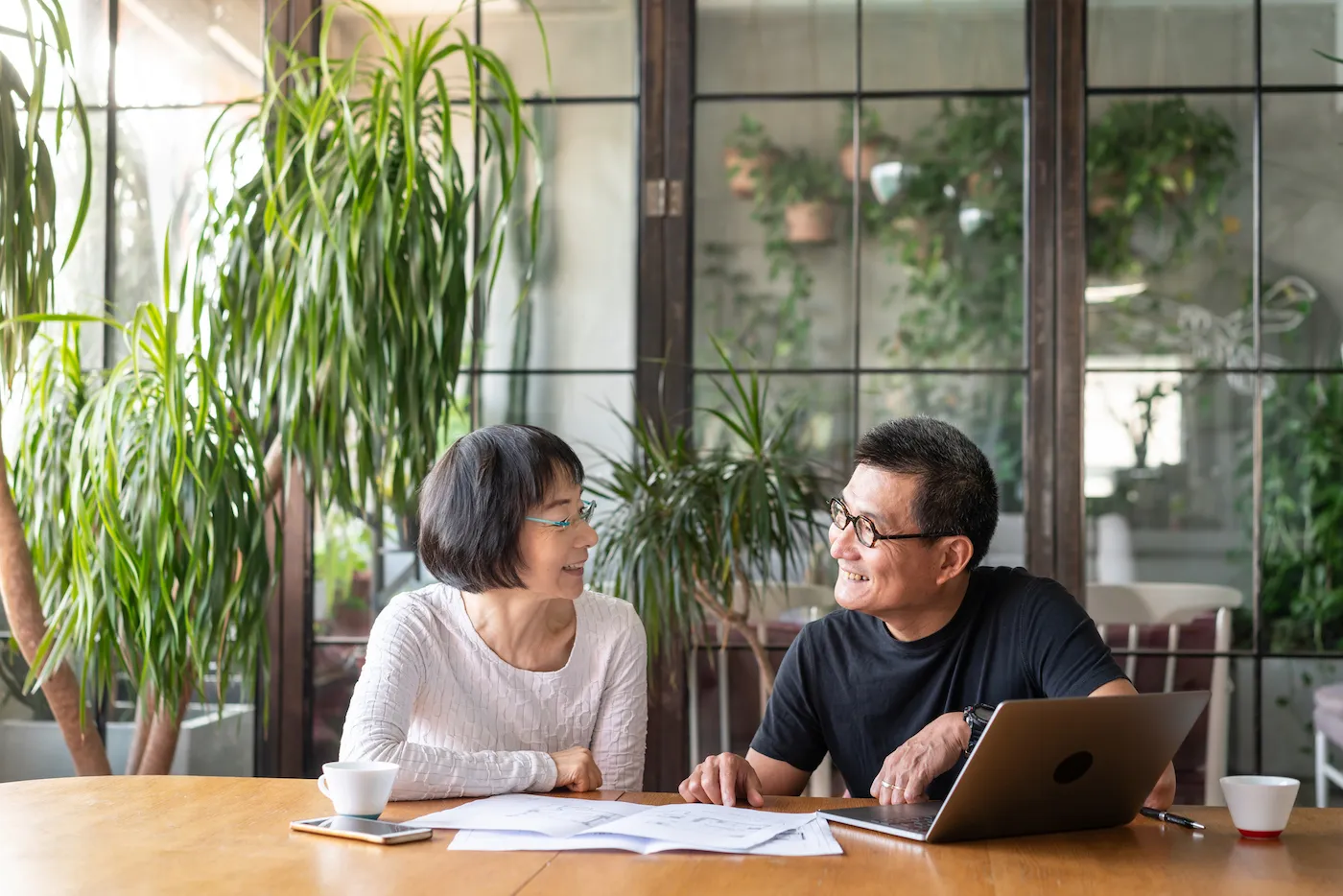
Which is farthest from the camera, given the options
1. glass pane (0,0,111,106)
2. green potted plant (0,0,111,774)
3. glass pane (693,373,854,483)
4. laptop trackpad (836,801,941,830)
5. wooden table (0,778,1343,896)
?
glass pane (0,0,111,106)

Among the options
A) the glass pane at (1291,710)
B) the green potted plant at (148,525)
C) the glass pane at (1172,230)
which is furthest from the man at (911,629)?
the glass pane at (1291,710)

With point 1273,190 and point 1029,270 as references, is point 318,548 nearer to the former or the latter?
point 1029,270

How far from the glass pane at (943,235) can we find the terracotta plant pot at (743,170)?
28 centimetres

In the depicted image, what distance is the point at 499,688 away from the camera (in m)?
2.09

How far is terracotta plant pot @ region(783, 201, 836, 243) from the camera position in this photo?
11.8 feet

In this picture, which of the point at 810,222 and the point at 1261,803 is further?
the point at 810,222

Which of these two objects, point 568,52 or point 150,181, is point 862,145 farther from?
point 150,181

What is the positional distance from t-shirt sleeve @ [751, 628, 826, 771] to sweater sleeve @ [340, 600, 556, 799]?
45 centimetres

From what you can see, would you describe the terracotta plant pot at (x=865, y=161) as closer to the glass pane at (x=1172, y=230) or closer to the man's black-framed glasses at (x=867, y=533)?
the glass pane at (x=1172, y=230)

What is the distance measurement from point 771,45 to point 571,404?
110 centimetres

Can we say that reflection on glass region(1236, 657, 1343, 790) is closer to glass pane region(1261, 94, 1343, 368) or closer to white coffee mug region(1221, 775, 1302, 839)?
glass pane region(1261, 94, 1343, 368)

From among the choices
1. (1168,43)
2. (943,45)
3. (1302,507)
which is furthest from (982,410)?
(1168,43)

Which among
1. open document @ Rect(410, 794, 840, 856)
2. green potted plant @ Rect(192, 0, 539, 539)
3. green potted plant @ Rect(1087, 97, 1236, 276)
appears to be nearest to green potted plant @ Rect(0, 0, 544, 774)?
green potted plant @ Rect(192, 0, 539, 539)

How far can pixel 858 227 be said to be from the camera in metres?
3.60
